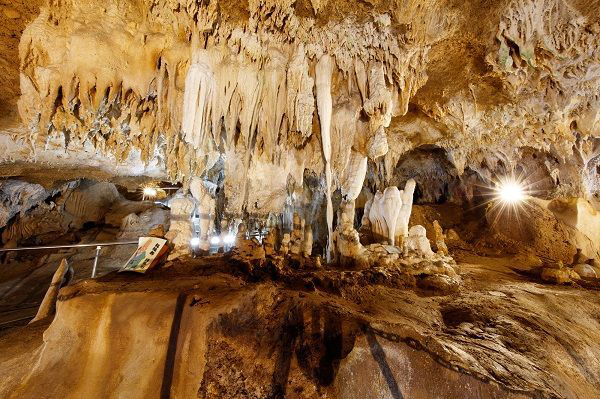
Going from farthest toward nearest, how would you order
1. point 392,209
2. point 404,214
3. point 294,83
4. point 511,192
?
point 511,192 < point 404,214 < point 392,209 < point 294,83

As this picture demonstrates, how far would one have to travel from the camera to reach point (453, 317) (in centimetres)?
334

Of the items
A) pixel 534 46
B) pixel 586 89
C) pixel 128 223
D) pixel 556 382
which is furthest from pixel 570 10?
pixel 128 223

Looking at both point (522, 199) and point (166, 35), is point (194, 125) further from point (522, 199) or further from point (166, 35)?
point (522, 199)

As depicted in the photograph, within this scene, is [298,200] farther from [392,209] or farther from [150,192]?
[150,192]

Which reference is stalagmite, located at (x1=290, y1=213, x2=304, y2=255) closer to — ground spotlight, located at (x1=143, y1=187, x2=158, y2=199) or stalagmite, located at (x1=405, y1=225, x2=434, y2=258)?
stalagmite, located at (x1=405, y1=225, x2=434, y2=258)

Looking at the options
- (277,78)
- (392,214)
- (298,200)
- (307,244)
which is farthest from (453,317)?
(298,200)

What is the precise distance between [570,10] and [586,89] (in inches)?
120

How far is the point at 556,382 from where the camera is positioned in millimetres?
2357

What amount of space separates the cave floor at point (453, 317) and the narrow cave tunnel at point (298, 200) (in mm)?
32

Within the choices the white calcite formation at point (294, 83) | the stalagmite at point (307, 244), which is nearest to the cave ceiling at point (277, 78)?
the white calcite formation at point (294, 83)

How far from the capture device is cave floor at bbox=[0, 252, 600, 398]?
89.7 inches

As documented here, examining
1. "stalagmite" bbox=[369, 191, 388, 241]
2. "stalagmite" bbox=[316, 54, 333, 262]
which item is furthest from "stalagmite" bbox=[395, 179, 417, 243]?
"stalagmite" bbox=[316, 54, 333, 262]

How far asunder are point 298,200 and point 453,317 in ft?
20.9

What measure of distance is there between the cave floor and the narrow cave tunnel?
32mm
